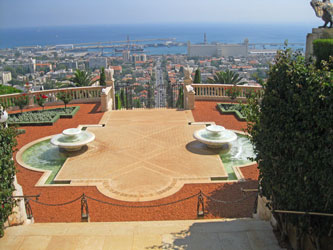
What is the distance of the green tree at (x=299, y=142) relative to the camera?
5391 mm

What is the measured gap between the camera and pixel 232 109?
18.9 metres

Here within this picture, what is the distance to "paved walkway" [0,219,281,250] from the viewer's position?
6.50m

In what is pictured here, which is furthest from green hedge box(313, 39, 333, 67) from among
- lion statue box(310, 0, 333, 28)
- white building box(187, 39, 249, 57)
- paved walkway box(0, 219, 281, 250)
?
white building box(187, 39, 249, 57)

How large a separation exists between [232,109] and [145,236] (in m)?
13.1

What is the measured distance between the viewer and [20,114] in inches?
745

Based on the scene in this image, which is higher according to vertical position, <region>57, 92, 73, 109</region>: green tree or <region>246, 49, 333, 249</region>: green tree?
<region>246, 49, 333, 249</region>: green tree

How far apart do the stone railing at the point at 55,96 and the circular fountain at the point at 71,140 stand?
788 centimetres

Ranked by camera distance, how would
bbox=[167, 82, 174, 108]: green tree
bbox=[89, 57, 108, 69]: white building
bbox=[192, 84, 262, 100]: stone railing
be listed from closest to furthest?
bbox=[192, 84, 262, 100]: stone railing < bbox=[167, 82, 174, 108]: green tree < bbox=[89, 57, 108, 69]: white building

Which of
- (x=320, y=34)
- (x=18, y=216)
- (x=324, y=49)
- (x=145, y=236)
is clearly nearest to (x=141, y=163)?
(x=18, y=216)

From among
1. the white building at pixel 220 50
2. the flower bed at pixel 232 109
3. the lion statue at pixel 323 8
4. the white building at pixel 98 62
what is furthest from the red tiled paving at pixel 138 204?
the white building at pixel 220 50

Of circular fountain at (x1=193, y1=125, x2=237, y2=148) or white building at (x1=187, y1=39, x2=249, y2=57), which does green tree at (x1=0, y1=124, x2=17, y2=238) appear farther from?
white building at (x1=187, y1=39, x2=249, y2=57)

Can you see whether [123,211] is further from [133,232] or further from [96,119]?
[96,119]

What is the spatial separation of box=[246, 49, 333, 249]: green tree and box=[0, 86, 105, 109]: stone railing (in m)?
16.2

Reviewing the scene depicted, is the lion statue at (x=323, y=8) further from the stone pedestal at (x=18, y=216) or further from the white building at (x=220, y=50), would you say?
the white building at (x=220, y=50)
